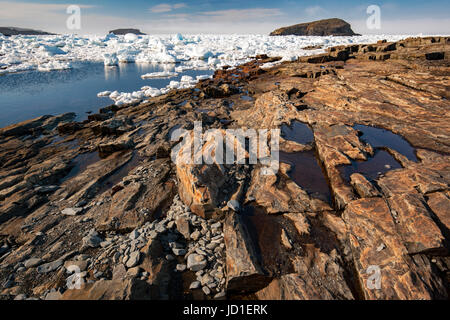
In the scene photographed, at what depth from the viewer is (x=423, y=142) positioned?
418 inches

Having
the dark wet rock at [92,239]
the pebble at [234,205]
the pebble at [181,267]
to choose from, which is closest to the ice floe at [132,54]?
the pebble at [234,205]

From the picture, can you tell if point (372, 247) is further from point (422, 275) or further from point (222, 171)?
point (222, 171)

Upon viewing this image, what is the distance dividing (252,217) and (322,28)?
187 meters

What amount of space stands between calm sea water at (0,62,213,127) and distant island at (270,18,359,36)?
144357 mm

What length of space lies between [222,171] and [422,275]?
6623 mm

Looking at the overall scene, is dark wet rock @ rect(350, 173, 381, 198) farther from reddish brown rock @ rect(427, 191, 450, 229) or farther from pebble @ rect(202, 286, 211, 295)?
pebble @ rect(202, 286, 211, 295)

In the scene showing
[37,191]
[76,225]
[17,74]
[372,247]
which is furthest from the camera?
[17,74]

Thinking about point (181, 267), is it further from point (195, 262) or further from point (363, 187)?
point (363, 187)

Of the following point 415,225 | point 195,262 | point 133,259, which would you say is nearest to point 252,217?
point 195,262

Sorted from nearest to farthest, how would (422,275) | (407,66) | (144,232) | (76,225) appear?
(422,275)
(144,232)
(76,225)
(407,66)

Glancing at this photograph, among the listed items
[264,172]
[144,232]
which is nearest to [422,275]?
[264,172]

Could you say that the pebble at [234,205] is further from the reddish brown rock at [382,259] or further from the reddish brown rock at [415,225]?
the reddish brown rock at [415,225]

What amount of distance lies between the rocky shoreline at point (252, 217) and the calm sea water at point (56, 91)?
549 inches

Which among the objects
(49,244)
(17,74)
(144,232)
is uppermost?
(17,74)
